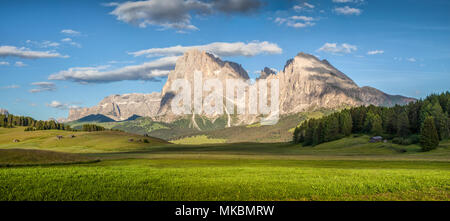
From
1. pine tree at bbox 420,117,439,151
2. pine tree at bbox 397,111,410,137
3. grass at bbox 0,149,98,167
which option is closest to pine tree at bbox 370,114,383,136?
pine tree at bbox 397,111,410,137

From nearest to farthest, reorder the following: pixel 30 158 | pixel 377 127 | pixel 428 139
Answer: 1. pixel 30 158
2. pixel 428 139
3. pixel 377 127

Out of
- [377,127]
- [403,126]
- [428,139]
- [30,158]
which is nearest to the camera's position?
[30,158]

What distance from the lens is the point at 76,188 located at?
2581 centimetres

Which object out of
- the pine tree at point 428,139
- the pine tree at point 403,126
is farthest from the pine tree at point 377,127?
the pine tree at point 428,139

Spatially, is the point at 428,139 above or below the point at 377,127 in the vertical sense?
below

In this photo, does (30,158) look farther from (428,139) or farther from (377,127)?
(377,127)

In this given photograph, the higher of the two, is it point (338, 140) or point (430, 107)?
point (430, 107)

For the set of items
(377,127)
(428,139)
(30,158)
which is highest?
(377,127)

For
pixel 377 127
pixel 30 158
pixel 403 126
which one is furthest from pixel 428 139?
pixel 30 158

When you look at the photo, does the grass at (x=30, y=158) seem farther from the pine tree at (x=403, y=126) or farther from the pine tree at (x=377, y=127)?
the pine tree at (x=377, y=127)
